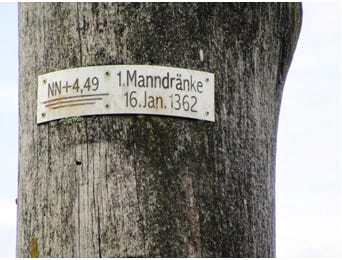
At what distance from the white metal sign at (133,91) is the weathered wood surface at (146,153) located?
3 cm

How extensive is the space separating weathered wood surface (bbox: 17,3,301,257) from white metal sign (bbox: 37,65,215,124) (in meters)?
0.03

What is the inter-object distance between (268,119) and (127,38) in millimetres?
634

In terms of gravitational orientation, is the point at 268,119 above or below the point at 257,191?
above

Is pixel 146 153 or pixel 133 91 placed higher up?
pixel 133 91

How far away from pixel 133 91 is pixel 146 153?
21 centimetres

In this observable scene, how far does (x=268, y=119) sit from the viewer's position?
3965 millimetres

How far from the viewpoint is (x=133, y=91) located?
3.67 meters

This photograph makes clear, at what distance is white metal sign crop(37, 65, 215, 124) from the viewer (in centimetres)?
366

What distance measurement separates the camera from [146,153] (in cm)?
363

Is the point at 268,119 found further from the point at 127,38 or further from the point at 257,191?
the point at 127,38

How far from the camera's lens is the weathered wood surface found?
11.8 ft

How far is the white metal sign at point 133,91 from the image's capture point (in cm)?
366

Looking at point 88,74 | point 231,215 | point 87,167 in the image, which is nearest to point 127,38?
point 88,74

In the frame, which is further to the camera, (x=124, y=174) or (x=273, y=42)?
(x=273, y=42)
